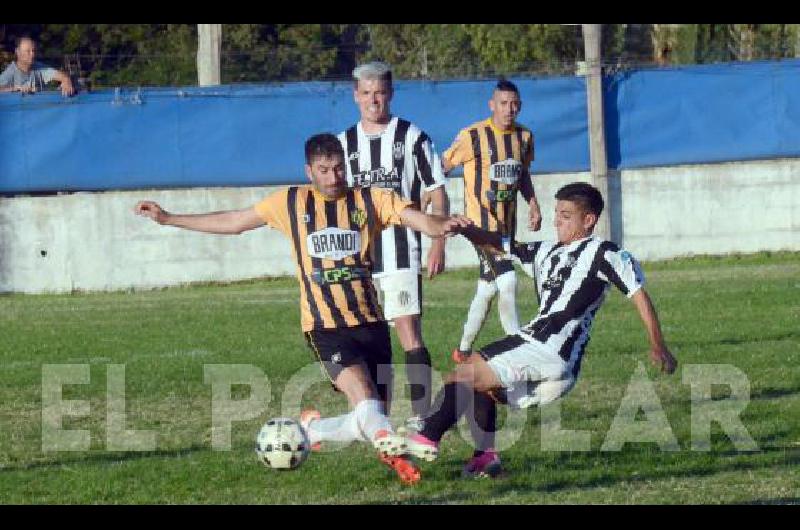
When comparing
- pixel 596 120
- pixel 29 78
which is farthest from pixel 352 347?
pixel 596 120

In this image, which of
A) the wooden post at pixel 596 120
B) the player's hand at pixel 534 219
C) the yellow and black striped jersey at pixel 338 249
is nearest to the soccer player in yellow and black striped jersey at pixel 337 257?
the yellow and black striped jersey at pixel 338 249

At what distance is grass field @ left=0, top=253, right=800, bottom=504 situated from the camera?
790cm

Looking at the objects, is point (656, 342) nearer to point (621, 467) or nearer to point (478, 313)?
point (621, 467)

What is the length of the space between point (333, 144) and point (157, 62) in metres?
22.5

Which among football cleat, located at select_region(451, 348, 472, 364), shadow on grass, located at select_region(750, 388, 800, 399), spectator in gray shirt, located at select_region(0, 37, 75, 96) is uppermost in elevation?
spectator in gray shirt, located at select_region(0, 37, 75, 96)

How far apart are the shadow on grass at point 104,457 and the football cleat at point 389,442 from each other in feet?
6.15

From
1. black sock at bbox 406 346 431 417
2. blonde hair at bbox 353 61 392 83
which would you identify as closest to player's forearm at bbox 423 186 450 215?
blonde hair at bbox 353 61 392 83

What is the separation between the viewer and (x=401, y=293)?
949 cm

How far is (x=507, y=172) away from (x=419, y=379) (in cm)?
456

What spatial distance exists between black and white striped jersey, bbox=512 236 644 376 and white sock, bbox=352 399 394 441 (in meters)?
0.87

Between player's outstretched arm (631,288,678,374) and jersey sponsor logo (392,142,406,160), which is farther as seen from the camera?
jersey sponsor logo (392,142,406,160)

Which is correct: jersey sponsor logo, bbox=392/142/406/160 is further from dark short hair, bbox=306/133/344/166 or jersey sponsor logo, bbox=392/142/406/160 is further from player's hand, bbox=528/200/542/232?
player's hand, bbox=528/200/542/232

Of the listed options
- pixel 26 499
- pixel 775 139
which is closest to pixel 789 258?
pixel 775 139

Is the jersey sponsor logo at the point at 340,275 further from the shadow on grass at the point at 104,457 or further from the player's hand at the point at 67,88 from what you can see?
the player's hand at the point at 67,88
